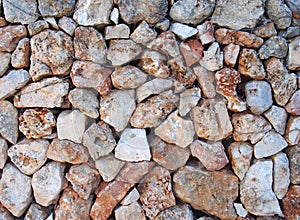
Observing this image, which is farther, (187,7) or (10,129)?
(10,129)

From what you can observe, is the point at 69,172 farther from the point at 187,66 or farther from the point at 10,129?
the point at 187,66

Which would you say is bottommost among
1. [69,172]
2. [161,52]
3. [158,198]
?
[158,198]

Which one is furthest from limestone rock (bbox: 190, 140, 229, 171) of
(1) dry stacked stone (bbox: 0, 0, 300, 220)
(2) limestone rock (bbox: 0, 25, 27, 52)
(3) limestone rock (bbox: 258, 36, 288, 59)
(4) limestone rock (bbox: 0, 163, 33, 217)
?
(2) limestone rock (bbox: 0, 25, 27, 52)

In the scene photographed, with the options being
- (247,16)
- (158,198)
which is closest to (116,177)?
(158,198)

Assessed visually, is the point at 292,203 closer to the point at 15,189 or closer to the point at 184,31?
the point at 184,31

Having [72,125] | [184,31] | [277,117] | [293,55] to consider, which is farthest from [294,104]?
[72,125]

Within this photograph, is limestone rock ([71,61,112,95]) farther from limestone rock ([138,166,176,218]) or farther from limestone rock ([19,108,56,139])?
limestone rock ([138,166,176,218])

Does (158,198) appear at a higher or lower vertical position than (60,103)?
lower
